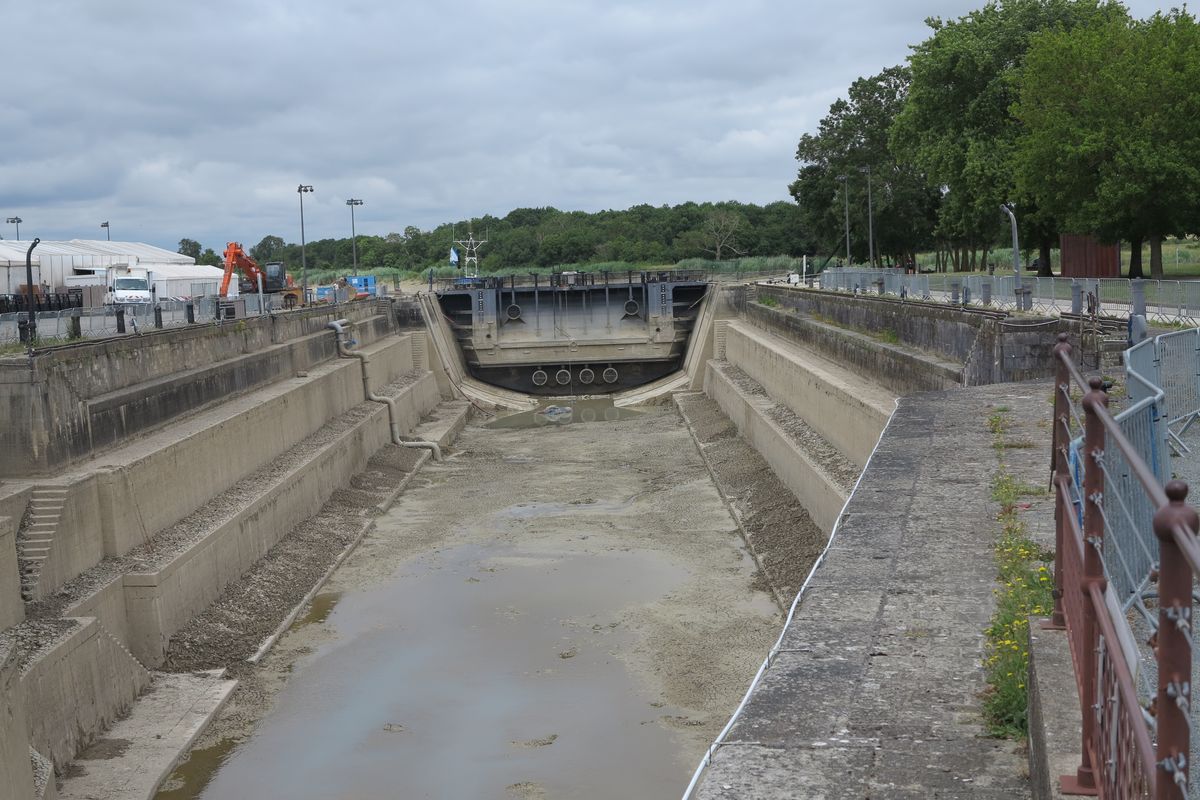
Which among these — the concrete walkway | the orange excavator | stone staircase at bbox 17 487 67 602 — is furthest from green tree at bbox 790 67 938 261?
the concrete walkway

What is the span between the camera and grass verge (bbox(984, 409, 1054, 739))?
5238 mm

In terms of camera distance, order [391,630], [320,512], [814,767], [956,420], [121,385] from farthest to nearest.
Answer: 1. [320,512]
2. [121,385]
3. [391,630]
4. [956,420]
5. [814,767]

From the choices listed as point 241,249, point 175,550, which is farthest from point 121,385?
point 241,249

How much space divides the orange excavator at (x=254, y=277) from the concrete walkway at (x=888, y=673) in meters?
39.6

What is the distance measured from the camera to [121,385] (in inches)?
845

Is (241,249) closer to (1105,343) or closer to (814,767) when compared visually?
(1105,343)

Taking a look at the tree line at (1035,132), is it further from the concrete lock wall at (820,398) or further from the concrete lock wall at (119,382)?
the concrete lock wall at (119,382)

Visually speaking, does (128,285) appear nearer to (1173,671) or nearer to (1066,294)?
(1066,294)

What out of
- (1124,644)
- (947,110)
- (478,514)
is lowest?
(478,514)

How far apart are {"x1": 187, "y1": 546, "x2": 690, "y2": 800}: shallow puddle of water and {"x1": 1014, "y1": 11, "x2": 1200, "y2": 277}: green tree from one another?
1710 centimetres

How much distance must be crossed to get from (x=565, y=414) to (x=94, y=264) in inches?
696

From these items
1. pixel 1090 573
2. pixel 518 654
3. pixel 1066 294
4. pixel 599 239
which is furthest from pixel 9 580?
pixel 599 239

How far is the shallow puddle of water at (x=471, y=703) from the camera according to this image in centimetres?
1296

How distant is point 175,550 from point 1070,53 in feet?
86.0
